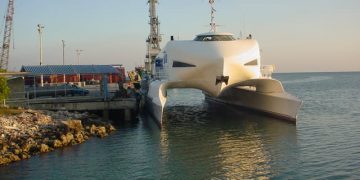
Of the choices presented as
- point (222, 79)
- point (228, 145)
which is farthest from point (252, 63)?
point (228, 145)

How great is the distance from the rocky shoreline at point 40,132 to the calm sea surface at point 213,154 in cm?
86

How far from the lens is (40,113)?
31.8 metres

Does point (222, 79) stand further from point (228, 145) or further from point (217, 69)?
point (228, 145)

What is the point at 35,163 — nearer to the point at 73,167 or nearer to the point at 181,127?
the point at 73,167

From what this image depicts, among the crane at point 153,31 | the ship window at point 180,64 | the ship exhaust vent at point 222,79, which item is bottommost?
the ship exhaust vent at point 222,79

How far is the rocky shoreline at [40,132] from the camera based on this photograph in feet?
73.3

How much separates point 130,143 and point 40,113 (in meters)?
9.52

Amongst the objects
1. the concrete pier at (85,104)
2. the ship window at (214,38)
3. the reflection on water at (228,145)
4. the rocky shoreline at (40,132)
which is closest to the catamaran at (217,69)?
the ship window at (214,38)

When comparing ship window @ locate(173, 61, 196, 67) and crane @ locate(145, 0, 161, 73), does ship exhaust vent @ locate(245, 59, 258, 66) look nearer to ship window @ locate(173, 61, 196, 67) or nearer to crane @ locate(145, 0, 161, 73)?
ship window @ locate(173, 61, 196, 67)

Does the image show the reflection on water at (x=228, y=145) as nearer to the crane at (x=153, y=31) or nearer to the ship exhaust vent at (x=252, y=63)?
the ship exhaust vent at (x=252, y=63)

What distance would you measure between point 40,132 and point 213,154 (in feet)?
37.5

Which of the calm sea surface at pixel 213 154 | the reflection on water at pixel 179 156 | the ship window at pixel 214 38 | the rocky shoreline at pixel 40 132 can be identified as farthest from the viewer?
the ship window at pixel 214 38

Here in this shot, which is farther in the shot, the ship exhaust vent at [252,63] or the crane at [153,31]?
the crane at [153,31]

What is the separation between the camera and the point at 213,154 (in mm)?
21938
